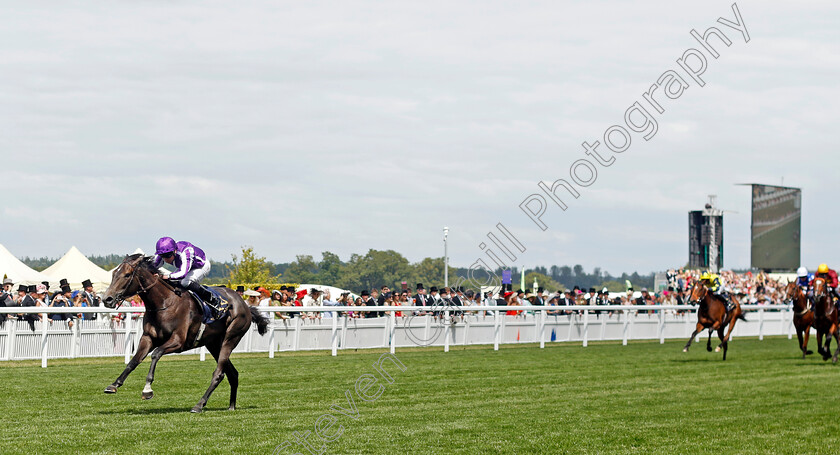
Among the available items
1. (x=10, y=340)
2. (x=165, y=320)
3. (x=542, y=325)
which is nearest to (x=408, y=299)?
(x=542, y=325)

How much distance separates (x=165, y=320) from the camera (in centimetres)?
994

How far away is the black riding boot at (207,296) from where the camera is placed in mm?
10180

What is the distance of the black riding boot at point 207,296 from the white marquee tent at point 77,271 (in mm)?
21589

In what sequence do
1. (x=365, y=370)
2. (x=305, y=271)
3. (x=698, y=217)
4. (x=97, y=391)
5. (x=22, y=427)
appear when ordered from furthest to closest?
(x=305, y=271) < (x=698, y=217) < (x=365, y=370) < (x=97, y=391) < (x=22, y=427)

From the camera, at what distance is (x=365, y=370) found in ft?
50.6

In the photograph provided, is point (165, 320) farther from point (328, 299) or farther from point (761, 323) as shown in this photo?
point (761, 323)

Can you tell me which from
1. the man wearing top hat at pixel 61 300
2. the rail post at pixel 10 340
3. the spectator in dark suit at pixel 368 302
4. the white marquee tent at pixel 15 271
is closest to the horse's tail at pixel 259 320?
the rail post at pixel 10 340

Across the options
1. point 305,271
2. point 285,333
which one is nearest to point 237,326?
point 285,333

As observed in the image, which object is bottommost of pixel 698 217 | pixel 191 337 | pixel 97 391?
pixel 97 391

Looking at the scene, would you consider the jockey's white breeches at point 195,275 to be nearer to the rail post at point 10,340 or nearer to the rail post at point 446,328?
the rail post at point 10,340

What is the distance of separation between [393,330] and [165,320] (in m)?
10.8

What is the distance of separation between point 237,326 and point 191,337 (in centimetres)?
60

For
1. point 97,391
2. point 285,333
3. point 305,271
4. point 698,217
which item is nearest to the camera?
point 97,391

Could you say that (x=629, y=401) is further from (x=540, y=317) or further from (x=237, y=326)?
(x=540, y=317)
